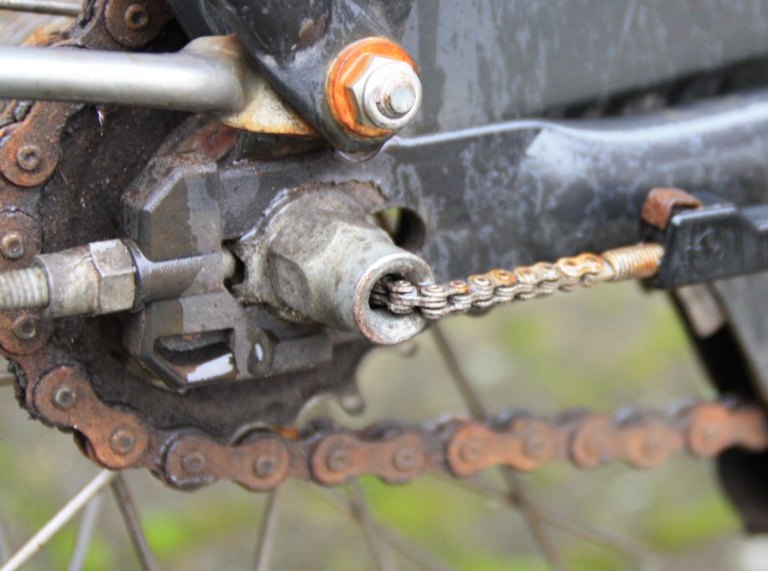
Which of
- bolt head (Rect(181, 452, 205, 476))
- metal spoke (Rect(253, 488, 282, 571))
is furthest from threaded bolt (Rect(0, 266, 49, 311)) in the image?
metal spoke (Rect(253, 488, 282, 571))

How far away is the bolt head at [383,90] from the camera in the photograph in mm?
976

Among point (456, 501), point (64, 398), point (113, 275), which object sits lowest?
point (456, 501)

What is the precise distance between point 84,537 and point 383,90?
2.84ft

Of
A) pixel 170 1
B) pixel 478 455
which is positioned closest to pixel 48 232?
pixel 170 1

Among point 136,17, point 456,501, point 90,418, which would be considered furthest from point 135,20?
point 456,501

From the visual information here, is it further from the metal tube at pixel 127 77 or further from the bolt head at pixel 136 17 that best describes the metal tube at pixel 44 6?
Result: the metal tube at pixel 127 77

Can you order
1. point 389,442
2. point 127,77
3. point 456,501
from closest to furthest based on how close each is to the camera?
1. point 127,77
2. point 389,442
3. point 456,501

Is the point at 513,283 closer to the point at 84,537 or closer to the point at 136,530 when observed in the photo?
the point at 136,530

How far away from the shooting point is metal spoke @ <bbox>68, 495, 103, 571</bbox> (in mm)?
1535

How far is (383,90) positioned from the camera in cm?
98

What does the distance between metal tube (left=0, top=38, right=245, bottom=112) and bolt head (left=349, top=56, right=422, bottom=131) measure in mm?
97

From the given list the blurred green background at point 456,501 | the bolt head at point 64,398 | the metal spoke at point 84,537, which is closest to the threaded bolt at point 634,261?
the bolt head at point 64,398

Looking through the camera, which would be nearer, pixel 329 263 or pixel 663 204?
pixel 329 263

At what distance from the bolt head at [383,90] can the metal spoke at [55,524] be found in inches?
24.9
